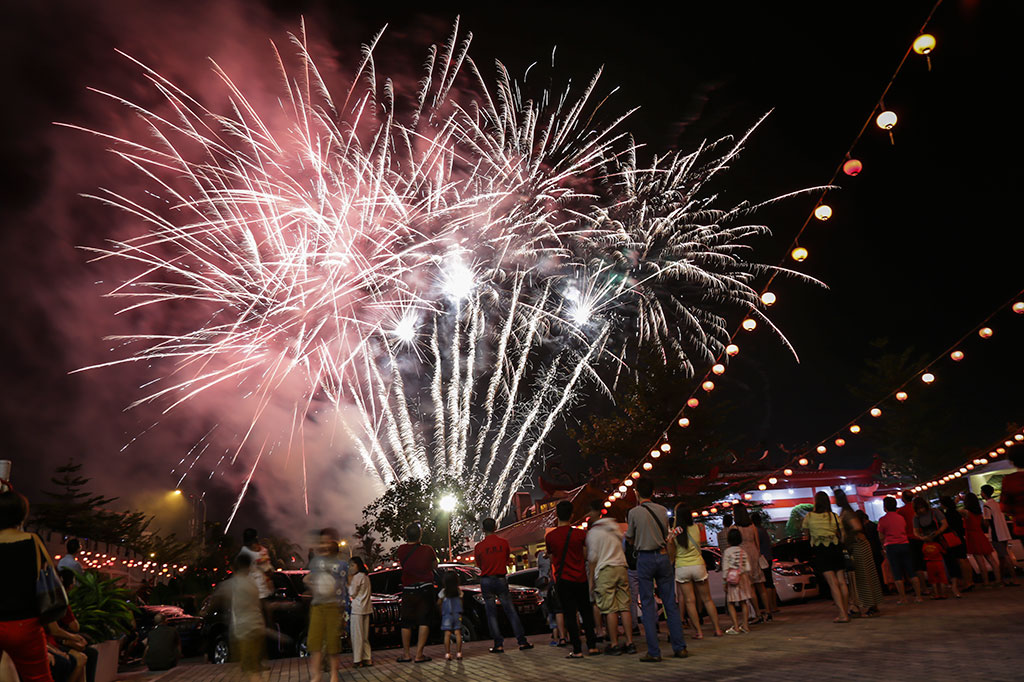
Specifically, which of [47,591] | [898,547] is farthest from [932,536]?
[47,591]

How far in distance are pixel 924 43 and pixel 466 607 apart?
1032 cm

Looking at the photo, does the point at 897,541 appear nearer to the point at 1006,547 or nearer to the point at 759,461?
the point at 1006,547

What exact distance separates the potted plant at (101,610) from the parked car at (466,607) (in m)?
4.04

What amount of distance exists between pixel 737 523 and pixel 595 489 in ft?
67.3

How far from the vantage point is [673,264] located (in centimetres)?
2112

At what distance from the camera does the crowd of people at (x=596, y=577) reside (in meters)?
5.51

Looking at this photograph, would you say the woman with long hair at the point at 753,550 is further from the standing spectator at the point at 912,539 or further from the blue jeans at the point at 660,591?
the blue jeans at the point at 660,591

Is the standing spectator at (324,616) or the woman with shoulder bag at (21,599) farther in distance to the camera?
the standing spectator at (324,616)

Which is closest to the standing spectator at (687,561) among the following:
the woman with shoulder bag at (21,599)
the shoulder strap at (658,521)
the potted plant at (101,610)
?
the shoulder strap at (658,521)

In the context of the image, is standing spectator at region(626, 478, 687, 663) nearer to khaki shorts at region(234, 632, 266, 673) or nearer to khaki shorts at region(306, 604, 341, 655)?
khaki shorts at region(306, 604, 341, 655)

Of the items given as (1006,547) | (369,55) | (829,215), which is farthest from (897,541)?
(369,55)

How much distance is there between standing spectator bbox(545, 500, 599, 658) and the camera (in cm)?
841

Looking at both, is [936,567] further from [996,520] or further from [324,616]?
[324,616]

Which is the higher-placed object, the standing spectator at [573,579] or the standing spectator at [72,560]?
the standing spectator at [72,560]
